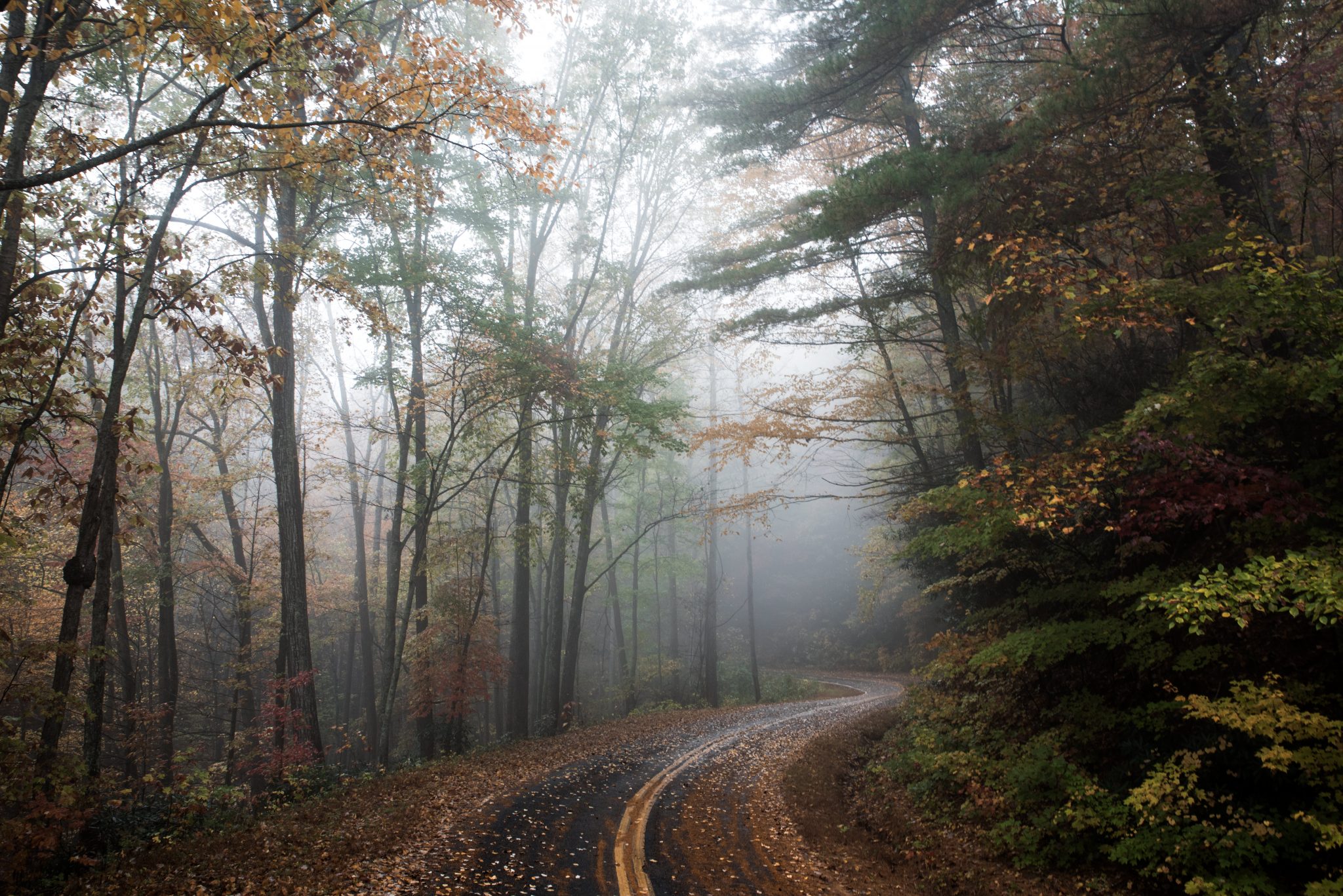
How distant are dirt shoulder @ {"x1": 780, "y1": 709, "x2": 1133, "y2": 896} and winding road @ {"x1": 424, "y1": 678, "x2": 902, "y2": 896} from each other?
370 mm

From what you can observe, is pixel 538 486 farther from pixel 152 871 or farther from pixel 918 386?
pixel 152 871

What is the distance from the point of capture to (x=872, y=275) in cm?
1196

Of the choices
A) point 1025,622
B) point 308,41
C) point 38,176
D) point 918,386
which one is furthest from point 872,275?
point 38,176

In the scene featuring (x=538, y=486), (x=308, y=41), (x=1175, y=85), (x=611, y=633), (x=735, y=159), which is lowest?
(x=611, y=633)

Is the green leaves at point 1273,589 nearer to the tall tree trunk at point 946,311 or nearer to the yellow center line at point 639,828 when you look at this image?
the tall tree trunk at point 946,311

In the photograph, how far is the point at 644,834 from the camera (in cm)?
723

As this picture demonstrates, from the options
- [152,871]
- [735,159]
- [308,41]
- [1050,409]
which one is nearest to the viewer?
[308,41]

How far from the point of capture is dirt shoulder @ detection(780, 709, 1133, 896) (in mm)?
6008

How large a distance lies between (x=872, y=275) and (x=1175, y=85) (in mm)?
5081

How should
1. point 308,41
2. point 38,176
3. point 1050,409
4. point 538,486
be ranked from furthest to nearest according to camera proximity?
point 538,486 → point 1050,409 → point 308,41 → point 38,176

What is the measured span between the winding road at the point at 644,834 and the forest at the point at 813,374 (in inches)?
6.5

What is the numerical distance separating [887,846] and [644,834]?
9.24 feet

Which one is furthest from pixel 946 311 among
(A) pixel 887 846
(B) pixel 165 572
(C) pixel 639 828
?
(B) pixel 165 572

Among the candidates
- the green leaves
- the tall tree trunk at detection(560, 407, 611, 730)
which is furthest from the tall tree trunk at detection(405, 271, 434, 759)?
the green leaves
